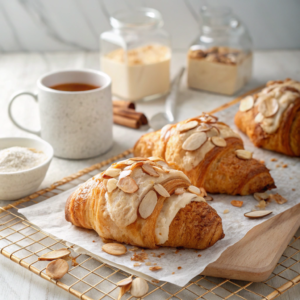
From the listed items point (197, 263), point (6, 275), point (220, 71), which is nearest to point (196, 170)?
point (197, 263)

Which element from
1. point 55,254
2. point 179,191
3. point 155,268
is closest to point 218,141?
point 179,191

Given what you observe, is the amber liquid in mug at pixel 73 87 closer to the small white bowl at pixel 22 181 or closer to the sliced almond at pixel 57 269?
the small white bowl at pixel 22 181

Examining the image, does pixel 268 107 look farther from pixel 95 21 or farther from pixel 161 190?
pixel 95 21

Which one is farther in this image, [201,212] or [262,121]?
[262,121]

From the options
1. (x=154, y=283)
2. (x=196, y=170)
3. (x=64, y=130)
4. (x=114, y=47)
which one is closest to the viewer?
(x=154, y=283)

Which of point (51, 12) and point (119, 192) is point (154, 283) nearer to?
point (119, 192)

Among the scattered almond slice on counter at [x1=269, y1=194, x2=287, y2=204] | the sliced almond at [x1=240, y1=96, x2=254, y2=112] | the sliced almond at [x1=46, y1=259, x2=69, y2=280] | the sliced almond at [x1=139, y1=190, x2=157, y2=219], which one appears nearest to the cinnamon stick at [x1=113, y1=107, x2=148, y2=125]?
the sliced almond at [x1=240, y1=96, x2=254, y2=112]

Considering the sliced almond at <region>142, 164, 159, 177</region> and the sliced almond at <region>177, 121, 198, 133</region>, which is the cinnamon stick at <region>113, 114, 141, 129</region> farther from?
the sliced almond at <region>142, 164, 159, 177</region>

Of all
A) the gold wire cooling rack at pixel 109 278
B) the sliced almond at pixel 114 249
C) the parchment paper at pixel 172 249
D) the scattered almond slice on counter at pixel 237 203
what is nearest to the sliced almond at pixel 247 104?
the parchment paper at pixel 172 249

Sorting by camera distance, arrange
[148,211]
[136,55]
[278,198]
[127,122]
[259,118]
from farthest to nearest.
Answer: [136,55]
[127,122]
[259,118]
[278,198]
[148,211]
